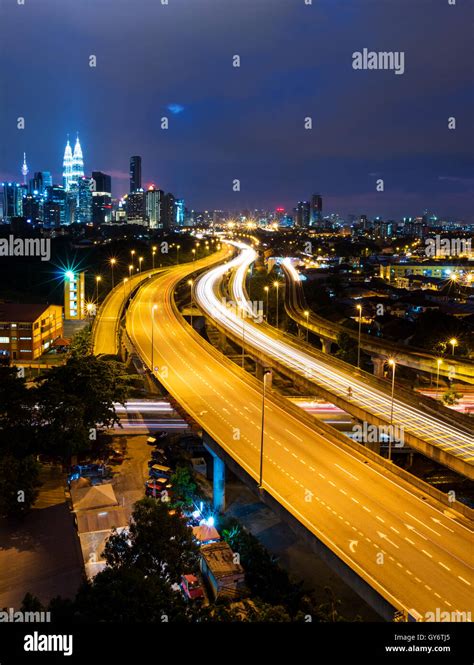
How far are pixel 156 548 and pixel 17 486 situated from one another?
6169 millimetres

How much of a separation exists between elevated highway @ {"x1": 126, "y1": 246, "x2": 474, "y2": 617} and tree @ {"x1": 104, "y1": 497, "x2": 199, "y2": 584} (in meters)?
2.71

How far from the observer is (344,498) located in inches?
598

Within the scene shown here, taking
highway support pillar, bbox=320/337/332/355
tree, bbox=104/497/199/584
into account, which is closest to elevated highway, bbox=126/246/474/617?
tree, bbox=104/497/199/584

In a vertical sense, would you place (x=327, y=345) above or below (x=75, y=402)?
below

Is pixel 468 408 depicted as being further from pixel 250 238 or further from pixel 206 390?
pixel 250 238

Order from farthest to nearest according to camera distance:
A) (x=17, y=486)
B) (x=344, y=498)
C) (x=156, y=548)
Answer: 1. (x=17, y=486)
2. (x=344, y=498)
3. (x=156, y=548)

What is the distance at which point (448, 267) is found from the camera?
8419 centimetres

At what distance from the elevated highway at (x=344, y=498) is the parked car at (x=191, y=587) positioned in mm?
3107

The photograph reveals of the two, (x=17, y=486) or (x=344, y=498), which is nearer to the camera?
(x=344, y=498)
